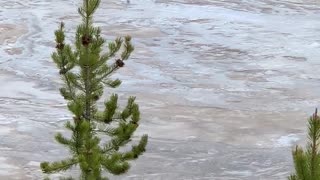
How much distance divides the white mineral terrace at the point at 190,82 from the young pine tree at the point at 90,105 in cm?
354

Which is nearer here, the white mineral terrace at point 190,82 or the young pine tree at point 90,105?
the young pine tree at point 90,105

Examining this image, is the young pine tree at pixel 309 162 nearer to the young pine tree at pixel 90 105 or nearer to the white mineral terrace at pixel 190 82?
the young pine tree at pixel 90 105

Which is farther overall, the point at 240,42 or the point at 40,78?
the point at 240,42

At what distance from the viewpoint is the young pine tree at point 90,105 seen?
446cm

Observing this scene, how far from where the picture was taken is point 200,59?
14172mm

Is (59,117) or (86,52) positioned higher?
(86,52)

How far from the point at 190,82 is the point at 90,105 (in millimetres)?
7936

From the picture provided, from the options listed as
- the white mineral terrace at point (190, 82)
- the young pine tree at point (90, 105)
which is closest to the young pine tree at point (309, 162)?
the young pine tree at point (90, 105)

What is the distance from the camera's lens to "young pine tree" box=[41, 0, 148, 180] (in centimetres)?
446

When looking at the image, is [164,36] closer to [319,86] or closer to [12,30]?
[12,30]

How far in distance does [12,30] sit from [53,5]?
314cm

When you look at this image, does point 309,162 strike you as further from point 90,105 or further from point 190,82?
point 190,82

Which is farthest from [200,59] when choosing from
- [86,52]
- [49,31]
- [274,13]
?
[86,52]

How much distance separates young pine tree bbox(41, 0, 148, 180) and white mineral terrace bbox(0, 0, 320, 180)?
354 cm
